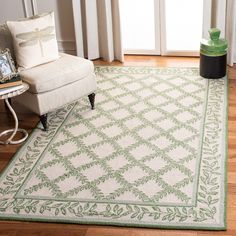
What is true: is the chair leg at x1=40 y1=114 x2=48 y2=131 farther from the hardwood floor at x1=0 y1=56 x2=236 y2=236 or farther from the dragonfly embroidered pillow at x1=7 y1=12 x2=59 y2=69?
the dragonfly embroidered pillow at x1=7 y1=12 x2=59 y2=69

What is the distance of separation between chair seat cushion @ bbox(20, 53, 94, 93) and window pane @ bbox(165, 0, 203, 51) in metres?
1.31

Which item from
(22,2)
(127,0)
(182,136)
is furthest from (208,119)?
(22,2)

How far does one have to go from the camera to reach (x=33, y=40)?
322 cm

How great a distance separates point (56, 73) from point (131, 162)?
88cm

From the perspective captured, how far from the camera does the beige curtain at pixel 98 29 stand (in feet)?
13.9

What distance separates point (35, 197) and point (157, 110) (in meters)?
1.28

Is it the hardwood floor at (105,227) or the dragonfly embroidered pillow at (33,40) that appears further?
A: the dragonfly embroidered pillow at (33,40)

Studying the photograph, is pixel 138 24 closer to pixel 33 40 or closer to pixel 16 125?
pixel 33 40

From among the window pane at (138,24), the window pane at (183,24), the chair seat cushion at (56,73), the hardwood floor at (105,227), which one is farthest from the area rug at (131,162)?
the window pane at (138,24)

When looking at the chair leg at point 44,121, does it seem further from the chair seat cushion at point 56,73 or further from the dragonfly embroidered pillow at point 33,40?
the dragonfly embroidered pillow at point 33,40

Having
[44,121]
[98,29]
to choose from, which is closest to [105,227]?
[44,121]

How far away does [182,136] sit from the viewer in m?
3.03

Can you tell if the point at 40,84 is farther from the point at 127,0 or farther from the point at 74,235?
the point at 127,0

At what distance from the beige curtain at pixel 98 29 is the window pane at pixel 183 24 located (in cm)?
50
